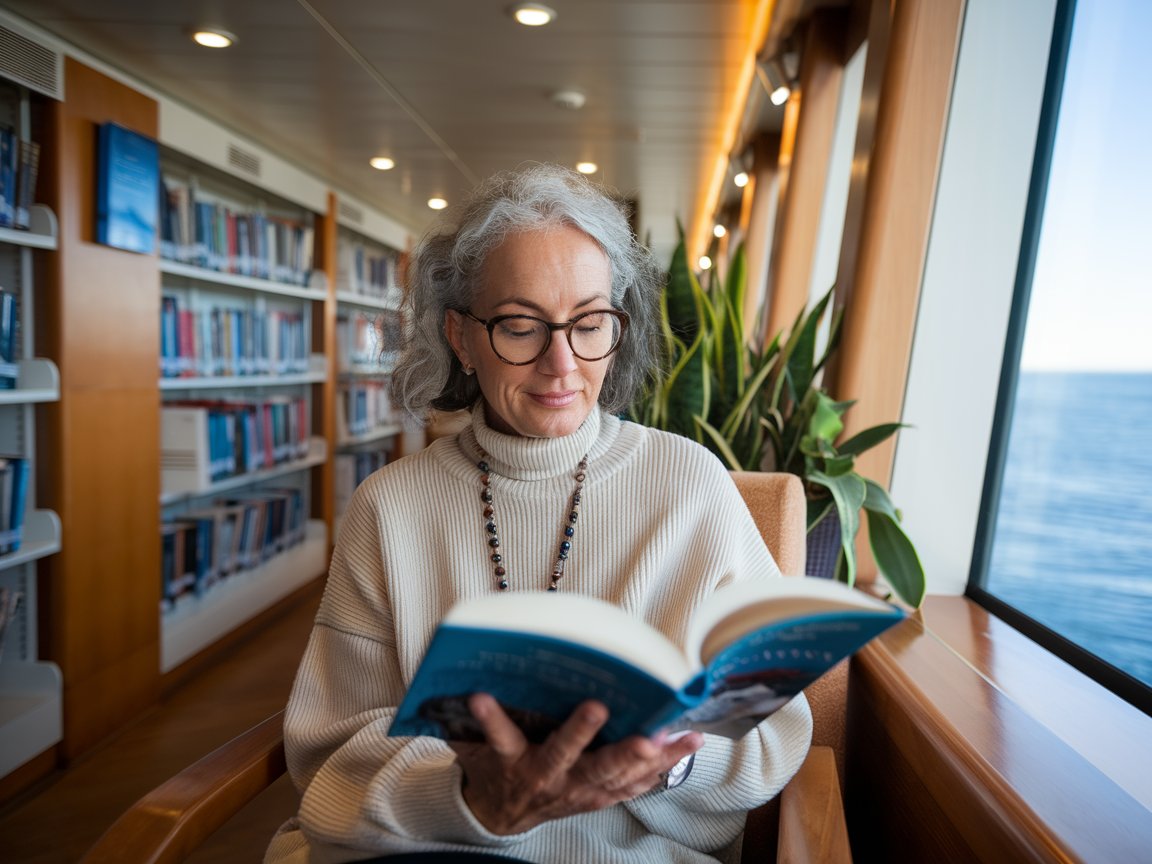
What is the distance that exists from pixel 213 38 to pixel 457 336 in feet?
7.37

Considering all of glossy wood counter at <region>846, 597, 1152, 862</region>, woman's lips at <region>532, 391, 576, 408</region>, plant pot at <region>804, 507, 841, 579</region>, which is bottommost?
glossy wood counter at <region>846, 597, 1152, 862</region>

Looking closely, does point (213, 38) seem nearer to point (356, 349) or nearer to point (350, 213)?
point (350, 213)

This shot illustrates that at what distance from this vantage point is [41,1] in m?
2.60

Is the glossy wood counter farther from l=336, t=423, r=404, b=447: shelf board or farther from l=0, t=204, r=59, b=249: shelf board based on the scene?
l=336, t=423, r=404, b=447: shelf board

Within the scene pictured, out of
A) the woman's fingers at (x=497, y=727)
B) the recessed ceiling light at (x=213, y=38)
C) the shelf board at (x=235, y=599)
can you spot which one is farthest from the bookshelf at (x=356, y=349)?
the woman's fingers at (x=497, y=727)

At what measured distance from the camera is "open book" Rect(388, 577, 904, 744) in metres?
0.63

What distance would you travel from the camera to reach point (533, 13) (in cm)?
274

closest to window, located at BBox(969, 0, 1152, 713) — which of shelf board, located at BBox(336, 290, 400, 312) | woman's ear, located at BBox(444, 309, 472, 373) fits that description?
woman's ear, located at BBox(444, 309, 472, 373)

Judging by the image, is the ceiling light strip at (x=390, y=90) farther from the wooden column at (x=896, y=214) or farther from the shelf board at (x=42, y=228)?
the wooden column at (x=896, y=214)

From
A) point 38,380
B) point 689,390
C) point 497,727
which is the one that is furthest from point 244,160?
point 497,727

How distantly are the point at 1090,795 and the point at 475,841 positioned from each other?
2.19ft

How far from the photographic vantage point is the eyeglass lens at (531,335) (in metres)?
1.20

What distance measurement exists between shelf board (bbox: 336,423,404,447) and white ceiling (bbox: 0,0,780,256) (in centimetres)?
166

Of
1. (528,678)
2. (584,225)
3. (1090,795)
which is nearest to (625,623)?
(528,678)
